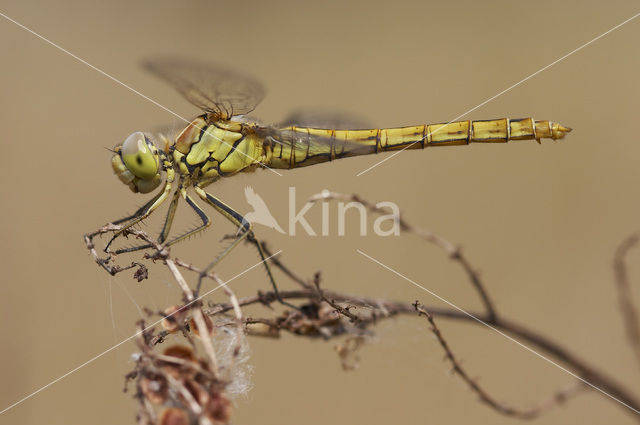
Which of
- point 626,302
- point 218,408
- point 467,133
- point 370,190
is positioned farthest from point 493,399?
point 370,190

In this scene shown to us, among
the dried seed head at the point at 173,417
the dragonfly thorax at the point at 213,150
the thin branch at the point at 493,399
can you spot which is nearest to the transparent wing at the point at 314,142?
the dragonfly thorax at the point at 213,150

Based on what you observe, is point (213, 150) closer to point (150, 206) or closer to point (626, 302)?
point (150, 206)

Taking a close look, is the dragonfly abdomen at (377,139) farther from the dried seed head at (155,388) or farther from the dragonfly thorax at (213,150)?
the dried seed head at (155,388)

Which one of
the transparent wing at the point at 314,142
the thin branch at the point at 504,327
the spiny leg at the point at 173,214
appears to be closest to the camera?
the thin branch at the point at 504,327

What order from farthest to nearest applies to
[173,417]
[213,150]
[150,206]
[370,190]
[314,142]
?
[370,190] < [314,142] < [213,150] < [150,206] < [173,417]

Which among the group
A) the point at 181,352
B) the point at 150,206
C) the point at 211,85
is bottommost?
the point at 181,352

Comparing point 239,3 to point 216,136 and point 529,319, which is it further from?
point 529,319

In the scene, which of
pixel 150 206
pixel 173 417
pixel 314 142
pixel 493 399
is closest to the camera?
pixel 173 417
